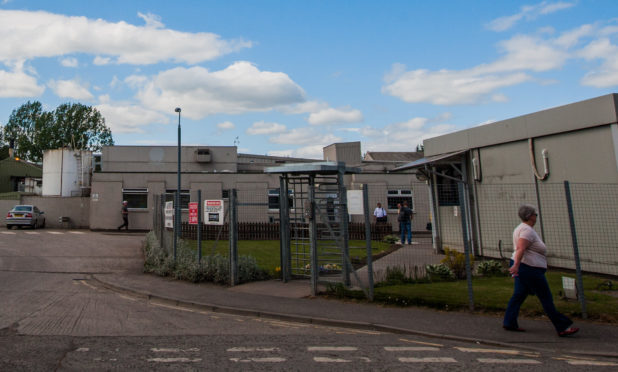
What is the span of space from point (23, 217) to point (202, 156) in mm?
12979

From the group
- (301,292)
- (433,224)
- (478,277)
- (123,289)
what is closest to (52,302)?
(123,289)

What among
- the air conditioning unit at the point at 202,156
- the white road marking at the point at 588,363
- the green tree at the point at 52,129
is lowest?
the white road marking at the point at 588,363

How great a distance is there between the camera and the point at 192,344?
5.90 meters

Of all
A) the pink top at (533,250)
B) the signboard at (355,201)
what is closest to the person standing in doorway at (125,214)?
the signboard at (355,201)

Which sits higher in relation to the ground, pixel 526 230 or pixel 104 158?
pixel 104 158

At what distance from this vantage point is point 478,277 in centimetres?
1060

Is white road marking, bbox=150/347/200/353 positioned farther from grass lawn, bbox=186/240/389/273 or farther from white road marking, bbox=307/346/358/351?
grass lawn, bbox=186/240/389/273

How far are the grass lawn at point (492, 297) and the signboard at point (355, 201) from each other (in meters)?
1.73

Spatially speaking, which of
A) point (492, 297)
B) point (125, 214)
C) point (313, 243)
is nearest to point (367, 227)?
point (313, 243)

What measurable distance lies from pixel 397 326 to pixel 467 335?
106 centimetres

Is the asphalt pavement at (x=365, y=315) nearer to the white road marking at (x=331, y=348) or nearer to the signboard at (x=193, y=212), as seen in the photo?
the white road marking at (x=331, y=348)

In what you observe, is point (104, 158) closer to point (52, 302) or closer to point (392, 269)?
point (52, 302)

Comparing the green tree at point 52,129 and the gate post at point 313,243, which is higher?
the green tree at point 52,129

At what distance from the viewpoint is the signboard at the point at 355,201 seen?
29.8 feet
